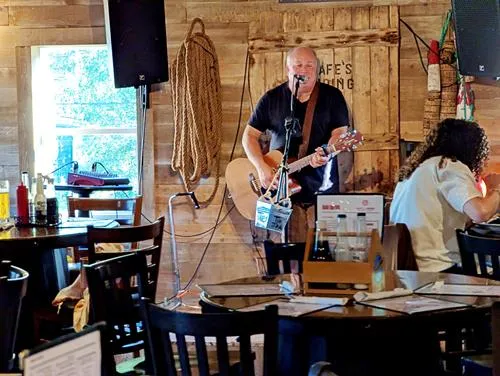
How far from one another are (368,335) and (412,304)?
0.77ft

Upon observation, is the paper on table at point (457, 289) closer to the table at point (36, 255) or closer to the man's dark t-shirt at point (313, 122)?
the table at point (36, 255)

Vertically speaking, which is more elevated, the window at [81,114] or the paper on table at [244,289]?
the window at [81,114]

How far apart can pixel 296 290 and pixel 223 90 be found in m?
3.10

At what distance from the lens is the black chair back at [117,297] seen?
8.84 ft

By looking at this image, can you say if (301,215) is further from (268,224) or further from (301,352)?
(301,352)

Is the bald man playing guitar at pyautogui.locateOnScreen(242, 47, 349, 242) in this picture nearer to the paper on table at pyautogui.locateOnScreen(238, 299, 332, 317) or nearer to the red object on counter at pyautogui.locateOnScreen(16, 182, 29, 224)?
the red object on counter at pyautogui.locateOnScreen(16, 182, 29, 224)

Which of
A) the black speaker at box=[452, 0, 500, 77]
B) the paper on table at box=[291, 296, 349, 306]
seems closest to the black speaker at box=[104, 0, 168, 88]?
the black speaker at box=[452, 0, 500, 77]

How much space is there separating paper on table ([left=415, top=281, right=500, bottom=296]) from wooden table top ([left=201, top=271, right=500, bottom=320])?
0.15 feet

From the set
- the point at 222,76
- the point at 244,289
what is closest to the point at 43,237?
the point at 244,289

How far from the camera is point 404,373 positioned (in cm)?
267

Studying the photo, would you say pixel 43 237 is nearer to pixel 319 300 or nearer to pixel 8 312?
pixel 8 312

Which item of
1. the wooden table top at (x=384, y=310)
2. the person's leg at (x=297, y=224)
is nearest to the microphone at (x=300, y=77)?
the person's leg at (x=297, y=224)

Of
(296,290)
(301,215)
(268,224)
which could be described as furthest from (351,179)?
(296,290)

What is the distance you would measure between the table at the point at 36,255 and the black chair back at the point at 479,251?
1777 mm
